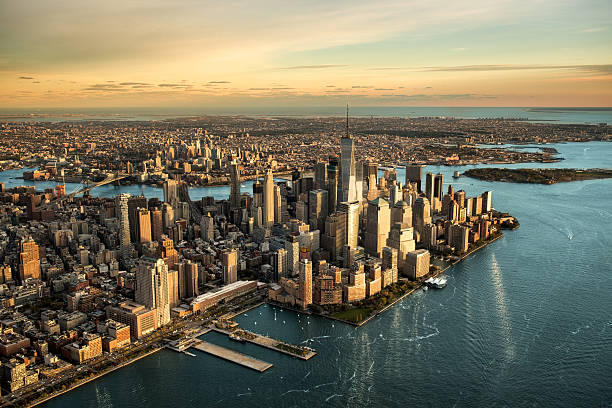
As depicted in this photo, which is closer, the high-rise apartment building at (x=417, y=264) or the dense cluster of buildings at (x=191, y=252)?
the dense cluster of buildings at (x=191, y=252)

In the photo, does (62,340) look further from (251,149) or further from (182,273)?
(251,149)

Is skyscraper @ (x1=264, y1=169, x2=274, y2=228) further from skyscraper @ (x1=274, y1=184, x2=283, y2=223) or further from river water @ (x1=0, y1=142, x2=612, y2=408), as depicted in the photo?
river water @ (x1=0, y1=142, x2=612, y2=408)

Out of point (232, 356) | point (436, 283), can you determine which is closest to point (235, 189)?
point (436, 283)

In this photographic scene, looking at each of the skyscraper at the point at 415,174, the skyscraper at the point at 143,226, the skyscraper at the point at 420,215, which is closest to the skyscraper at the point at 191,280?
the skyscraper at the point at 143,226

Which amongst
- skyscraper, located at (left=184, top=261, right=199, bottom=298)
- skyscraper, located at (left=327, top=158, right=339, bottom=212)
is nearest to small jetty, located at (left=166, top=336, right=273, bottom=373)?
skyscraper, located at (left=184, top=261, right=199, bottom=298)

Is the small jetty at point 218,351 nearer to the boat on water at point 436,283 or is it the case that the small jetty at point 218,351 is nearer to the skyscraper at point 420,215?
the boat on water at point 436,283

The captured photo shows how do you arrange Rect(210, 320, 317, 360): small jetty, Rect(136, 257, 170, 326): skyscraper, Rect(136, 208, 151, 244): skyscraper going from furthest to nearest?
Rect(136, 208, 151, 244): skyscraper < Rect(136, 257, 170, 326): skyscraper < Rect(210, 320, 317, 360): small jetty
